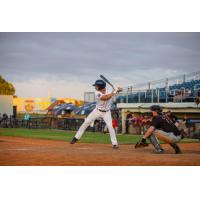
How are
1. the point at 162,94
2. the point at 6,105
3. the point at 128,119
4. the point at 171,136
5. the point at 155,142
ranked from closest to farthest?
the point at 171,136 < the point at 155,142 < the point at 162,94 < the point at 128,119 < the point at 6,105

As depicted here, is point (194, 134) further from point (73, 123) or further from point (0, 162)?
point (0, 162)

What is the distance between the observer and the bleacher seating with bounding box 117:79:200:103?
1634cm

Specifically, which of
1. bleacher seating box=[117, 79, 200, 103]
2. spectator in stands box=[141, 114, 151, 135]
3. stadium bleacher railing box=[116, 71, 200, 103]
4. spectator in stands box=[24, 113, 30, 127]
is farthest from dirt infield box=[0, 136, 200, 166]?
spectator in stands box=[24, 113, 30, 127]

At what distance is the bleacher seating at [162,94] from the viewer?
53.6ft

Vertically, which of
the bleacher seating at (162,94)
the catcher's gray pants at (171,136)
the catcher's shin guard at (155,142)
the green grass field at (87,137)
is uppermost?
the bleacher seating at (162,94)

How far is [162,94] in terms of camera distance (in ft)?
60.2

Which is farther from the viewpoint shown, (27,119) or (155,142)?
(27,119)

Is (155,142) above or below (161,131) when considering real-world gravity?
below

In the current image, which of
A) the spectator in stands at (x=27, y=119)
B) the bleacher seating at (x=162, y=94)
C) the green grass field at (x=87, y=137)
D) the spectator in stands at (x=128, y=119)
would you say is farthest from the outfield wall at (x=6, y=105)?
the spectator in stands at (x=128, y=119)

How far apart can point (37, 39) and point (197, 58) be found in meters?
4.44

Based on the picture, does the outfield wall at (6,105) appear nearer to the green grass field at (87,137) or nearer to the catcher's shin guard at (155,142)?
the green grass field at (87,137)

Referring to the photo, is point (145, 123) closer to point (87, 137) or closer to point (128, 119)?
point (128, 119)

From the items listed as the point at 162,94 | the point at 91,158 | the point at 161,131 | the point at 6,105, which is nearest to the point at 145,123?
the point at 162,94
